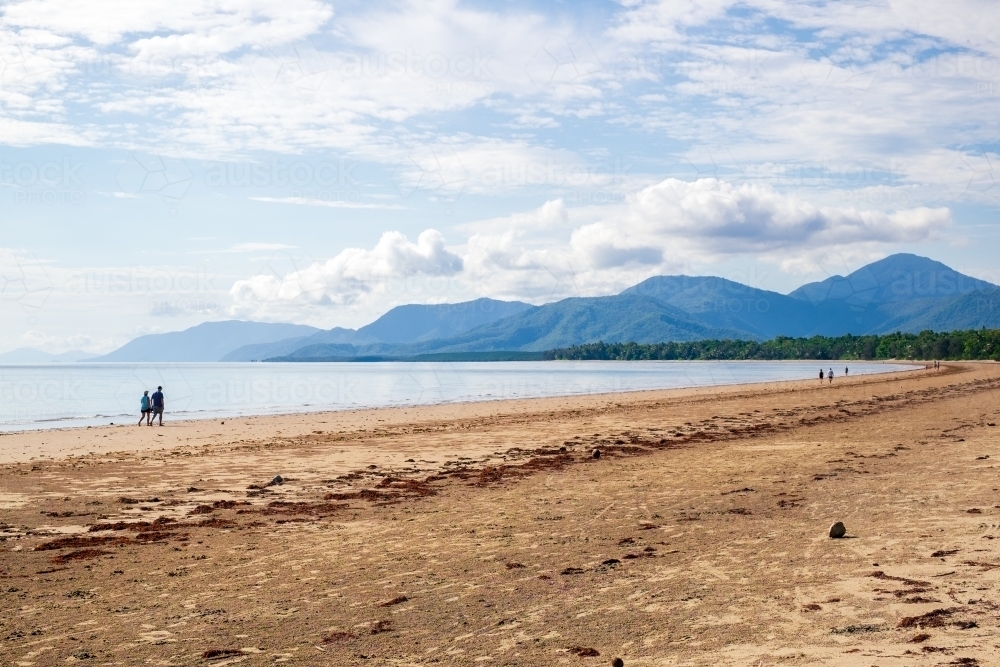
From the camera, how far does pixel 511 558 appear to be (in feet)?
37.0

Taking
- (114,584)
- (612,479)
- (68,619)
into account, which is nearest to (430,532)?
(114,584)

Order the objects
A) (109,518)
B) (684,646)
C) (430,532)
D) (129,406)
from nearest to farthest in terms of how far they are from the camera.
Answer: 1. (684,646)
2. (430,532)
3. (109,518)
4. (129,406)

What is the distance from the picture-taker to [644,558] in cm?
1106

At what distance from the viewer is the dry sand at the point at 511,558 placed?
780cm

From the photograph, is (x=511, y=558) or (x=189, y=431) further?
(x=189, y=431)

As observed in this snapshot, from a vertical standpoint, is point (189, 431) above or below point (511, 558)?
below

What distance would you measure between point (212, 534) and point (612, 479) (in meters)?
8.95

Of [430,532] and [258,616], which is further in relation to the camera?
[430,532]

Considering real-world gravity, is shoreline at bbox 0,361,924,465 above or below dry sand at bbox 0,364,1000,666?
below

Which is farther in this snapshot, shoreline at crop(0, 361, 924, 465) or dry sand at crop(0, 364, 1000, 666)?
shoreline at crop(0, 361, 924, 465)

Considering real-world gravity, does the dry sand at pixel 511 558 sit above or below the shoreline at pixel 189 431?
above

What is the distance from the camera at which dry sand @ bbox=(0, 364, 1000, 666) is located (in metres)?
7.80

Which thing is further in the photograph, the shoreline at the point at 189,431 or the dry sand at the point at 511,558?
the shoreline at the point at 189,431

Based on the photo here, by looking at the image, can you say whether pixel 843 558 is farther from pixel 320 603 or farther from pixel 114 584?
pixel 114 584
